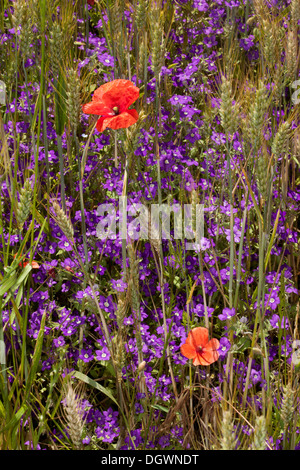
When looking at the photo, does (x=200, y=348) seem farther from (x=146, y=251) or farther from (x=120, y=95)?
(x=120, y=95)

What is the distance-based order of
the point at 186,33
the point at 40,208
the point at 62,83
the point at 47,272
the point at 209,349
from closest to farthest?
the point at 209,349
the point at 62,83
the point at 47,272
the point at 40,208
the point at 186,33

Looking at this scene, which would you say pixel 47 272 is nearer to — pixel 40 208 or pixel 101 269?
pixel 101 269

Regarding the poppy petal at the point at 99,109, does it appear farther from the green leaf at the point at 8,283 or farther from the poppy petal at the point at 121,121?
the green leaf at the point at 8,283

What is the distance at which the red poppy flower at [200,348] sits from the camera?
5.66 ft

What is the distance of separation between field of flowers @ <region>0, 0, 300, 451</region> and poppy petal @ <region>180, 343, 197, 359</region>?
3 centimetres

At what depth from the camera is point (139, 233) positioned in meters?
2.19

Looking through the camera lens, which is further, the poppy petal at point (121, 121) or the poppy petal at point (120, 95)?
the poppy petal at point (120, 95)

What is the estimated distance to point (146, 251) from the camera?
221 cm

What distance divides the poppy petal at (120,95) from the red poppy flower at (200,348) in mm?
782
